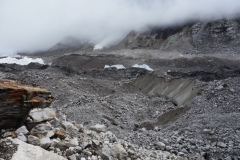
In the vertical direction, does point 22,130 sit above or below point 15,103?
below

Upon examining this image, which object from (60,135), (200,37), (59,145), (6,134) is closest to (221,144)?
(60,135)

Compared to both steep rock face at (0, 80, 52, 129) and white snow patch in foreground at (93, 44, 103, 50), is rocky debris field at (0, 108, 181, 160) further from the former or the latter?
white snow patch in foreground at (93, 44, 103, 50)

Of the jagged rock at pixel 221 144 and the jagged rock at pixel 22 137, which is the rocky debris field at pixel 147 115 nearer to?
the jagged rock at pixel 221 144

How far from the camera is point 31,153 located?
622 centimetres

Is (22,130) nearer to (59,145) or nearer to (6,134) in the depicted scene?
(6,134)

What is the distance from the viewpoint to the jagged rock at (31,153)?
6.03m

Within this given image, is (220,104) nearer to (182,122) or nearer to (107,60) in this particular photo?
(182,122)

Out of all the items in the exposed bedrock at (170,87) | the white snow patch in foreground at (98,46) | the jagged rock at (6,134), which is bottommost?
the white snow patch in foreground at (98,46)

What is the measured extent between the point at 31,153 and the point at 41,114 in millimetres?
1786

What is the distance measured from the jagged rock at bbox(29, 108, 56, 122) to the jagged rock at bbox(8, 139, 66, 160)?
1.28 metres

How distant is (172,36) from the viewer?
5406 cm

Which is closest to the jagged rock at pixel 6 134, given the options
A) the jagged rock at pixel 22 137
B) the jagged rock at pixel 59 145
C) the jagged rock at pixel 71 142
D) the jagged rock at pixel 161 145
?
the jagged rock at pixel 22 137

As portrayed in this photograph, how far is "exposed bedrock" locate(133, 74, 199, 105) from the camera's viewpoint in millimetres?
22237

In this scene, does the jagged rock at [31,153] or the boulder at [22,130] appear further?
the boulder at [22,130]
